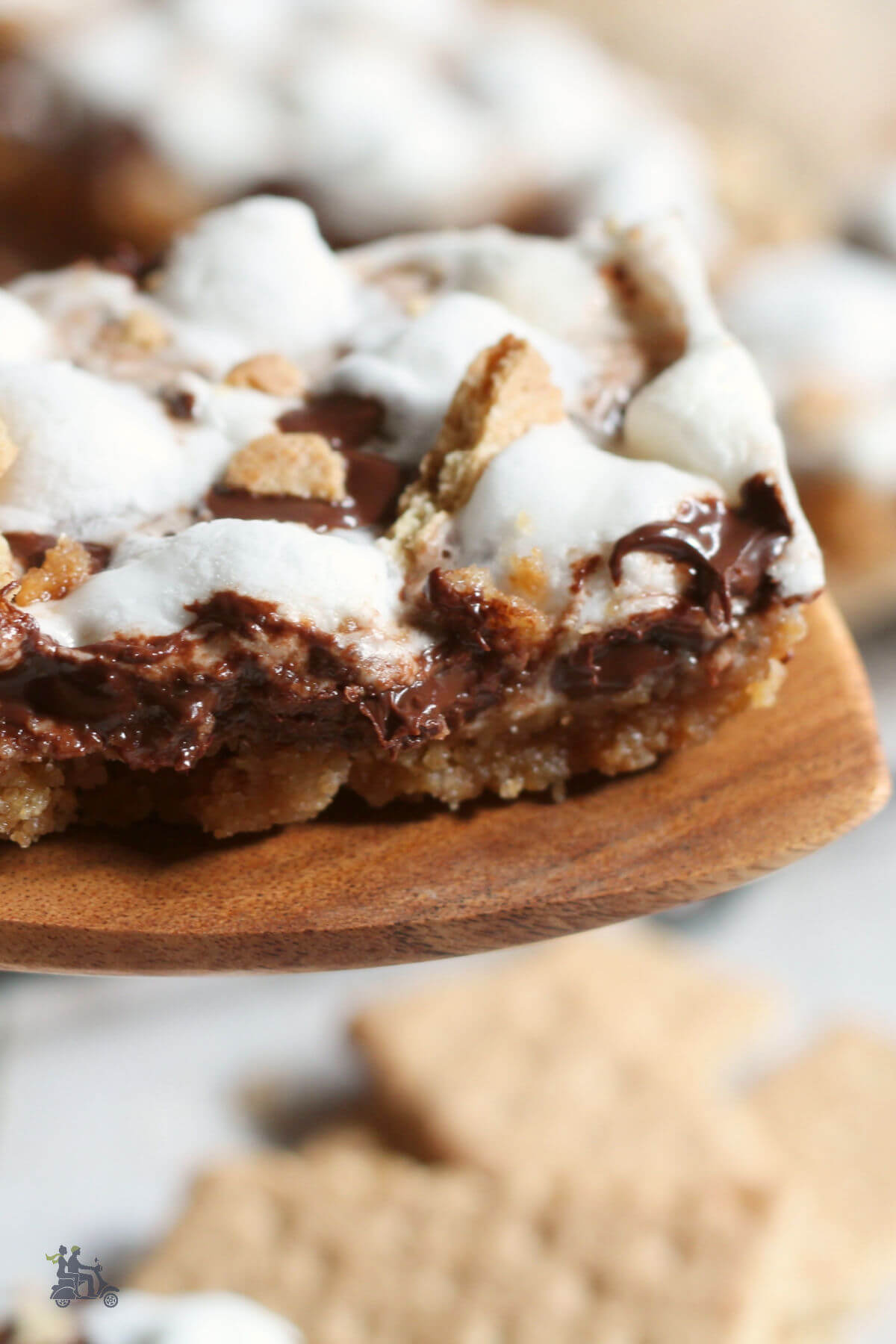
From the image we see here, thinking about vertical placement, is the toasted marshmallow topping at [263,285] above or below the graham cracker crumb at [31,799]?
above

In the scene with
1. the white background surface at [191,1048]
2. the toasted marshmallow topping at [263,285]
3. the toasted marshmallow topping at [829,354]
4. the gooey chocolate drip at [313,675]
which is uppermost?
the toasted marshmallow topping at [263,285]

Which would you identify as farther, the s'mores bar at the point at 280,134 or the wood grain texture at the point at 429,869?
the s'mores bar at the point at 280,134

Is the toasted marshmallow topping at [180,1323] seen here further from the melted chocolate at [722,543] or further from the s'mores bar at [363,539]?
the melted chocolate at [722,543]

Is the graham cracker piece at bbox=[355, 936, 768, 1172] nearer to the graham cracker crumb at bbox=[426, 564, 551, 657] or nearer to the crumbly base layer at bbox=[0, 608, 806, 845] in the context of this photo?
the crumbly base layer at bbox=[0, 608, 806, 845]

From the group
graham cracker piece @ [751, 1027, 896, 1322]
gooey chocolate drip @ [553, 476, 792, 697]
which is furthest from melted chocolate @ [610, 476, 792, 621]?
graham cracker piece @ [751, 1027, 896, 1322]

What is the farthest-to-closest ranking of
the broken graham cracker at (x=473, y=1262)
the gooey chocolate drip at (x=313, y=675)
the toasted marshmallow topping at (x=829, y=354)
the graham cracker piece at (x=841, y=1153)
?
the toasted marshmallow topping at (x=829, y=354) < the graham cracker piece at (x=841, y=1153) < the broken graham cracker at (x=473, y=1262) < the gooey chocolate drip at (x=313, y=675)

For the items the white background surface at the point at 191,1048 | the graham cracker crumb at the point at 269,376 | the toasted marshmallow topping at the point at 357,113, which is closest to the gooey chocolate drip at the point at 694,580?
the graham cracker crumb at the point at 269,376

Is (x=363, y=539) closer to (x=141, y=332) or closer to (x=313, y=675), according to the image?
(x=313, y=675)

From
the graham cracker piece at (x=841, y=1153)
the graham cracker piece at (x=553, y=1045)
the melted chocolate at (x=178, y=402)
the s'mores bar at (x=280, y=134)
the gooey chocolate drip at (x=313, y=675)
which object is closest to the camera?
the gooey chocolate drip at (x=313, y=675)
